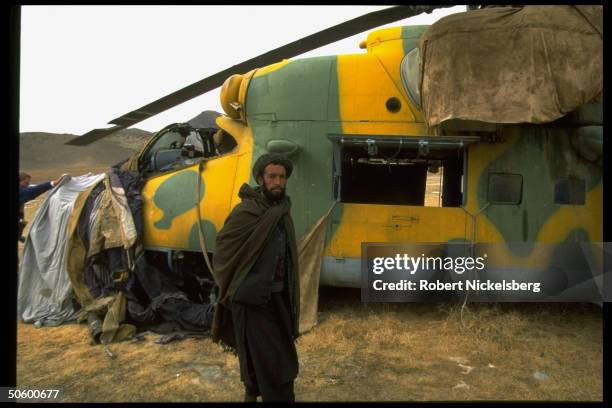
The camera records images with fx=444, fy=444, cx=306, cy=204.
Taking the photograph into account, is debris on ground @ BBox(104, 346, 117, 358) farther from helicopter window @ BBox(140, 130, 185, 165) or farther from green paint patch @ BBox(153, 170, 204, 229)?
helicopter window @ BBox(140, 130, 185, 165)

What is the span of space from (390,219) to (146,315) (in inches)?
116

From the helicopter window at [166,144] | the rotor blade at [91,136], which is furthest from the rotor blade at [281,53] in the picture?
the helicopter window at [166,144]

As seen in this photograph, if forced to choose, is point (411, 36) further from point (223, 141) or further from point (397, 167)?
point (397, 167)

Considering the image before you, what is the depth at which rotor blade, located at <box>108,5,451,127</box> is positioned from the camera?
4.06 meters

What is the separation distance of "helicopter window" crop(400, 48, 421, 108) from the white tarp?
177 inches

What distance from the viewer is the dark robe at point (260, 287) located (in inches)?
101

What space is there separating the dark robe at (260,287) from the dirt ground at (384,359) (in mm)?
981

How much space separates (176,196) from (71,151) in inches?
2159

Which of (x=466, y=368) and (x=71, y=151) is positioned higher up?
(x=71, y=151)

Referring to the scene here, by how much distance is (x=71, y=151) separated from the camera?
53.0 meters

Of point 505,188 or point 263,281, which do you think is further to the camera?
point 505,188

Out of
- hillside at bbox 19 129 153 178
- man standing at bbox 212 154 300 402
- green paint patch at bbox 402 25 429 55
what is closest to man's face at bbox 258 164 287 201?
man standing at bbox 212 154 300 402

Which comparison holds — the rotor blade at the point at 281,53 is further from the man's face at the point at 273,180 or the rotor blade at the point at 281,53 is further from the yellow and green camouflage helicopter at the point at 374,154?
the man's face at the point at 273,180

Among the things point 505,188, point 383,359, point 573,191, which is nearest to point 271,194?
point 383,359
